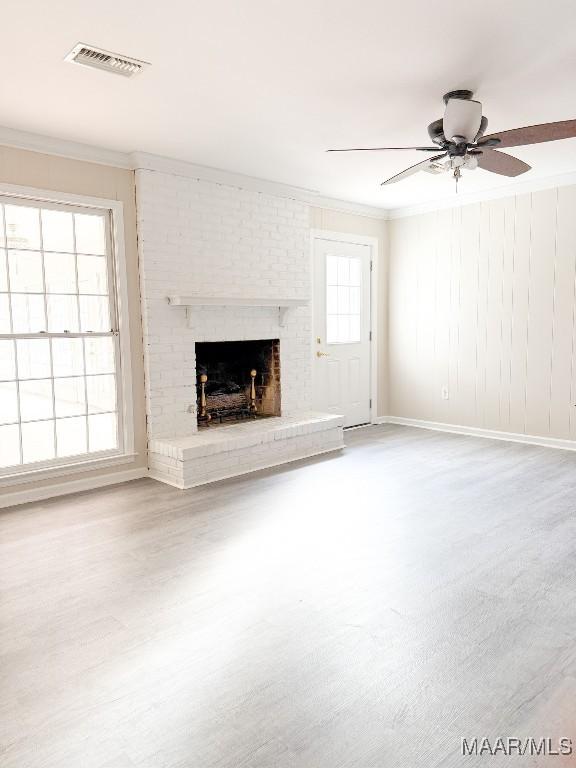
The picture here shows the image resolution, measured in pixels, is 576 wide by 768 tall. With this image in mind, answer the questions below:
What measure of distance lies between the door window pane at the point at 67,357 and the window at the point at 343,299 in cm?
281

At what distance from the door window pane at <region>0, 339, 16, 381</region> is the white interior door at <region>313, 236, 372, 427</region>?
3.09 metres

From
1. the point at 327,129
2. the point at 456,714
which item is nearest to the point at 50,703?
the point at 456,714

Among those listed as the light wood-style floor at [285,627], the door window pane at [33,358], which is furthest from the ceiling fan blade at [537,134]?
the door window pane at [33,358]

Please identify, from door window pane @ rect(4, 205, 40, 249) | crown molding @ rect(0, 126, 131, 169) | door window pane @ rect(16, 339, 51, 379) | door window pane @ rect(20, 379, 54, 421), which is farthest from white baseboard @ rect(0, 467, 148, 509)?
crown molding @ rect(0, 126, 131, 169)

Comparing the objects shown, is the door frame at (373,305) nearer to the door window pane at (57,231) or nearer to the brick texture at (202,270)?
the brick texture at (202,270)

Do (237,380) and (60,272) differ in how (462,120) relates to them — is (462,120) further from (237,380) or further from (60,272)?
(237,380)

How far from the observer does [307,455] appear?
5094 millimetres

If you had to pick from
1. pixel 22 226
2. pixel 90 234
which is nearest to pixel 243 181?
pixel 90 234

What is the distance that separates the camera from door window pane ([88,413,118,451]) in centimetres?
429

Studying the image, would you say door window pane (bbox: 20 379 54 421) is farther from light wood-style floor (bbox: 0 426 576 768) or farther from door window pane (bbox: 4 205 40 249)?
door window pane (bbox: 4 205 40 249)

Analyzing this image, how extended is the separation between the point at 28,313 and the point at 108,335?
62 centimetres

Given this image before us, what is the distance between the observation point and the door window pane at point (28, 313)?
3814mm

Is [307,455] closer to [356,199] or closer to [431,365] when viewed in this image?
[431,365]

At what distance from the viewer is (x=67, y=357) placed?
4.09 metres
